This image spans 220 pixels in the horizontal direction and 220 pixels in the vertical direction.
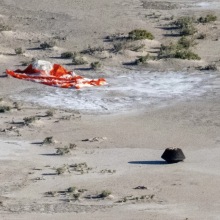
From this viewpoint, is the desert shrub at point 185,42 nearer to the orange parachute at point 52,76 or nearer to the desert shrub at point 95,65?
the desert shrub at point 95,65

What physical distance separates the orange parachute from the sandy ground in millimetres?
407

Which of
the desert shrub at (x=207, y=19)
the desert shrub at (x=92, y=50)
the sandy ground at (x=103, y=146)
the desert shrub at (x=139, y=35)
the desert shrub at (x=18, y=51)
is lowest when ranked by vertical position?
the sandy ground at (x=103, y=146)

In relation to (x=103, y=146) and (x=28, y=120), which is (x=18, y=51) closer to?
(x=28, y=120)

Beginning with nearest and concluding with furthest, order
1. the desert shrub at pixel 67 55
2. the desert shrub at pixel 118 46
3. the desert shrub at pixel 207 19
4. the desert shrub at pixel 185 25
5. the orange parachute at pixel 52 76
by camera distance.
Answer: the orange parachute at pixel 52 76
the desert shrub at pixel 67 55
the desert shrub at pixel 118 46
the desert shrub at pixel 185 25
the desert shrub at pixel 207 19

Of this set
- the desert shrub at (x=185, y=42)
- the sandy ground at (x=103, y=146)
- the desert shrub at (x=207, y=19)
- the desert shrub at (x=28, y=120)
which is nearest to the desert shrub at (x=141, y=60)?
the sandy ground at (x=103, y=146)

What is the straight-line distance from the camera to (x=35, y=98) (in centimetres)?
3472

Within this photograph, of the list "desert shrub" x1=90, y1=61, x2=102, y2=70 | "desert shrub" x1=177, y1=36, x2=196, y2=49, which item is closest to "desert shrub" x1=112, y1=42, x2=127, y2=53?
"desert shrub" x1=177, y1=36, x2=196, y2=49

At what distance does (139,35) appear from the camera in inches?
1602

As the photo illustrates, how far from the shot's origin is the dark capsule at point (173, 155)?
28234 mm

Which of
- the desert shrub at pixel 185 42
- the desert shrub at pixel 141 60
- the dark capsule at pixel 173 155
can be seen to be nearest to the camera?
the dark capsule at pixel 173 155

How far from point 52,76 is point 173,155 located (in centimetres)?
908

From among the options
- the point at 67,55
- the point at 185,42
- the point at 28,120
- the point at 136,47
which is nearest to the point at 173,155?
the point at 28,120

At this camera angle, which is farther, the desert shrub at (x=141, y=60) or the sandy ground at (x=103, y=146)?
the desert shrub at (x=141, y=60)

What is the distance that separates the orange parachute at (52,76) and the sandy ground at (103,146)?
1.34 feet
